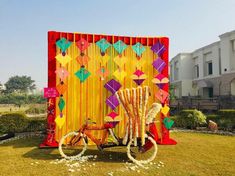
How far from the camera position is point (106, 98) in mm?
8742

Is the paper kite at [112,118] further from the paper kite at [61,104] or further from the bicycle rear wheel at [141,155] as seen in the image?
the paper kite at [61,104]

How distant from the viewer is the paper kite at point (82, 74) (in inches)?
333

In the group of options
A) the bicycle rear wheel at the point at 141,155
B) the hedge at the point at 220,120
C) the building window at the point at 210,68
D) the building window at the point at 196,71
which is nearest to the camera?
the bicycle rear wheel at the point at 141,155

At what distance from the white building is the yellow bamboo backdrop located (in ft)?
83.3

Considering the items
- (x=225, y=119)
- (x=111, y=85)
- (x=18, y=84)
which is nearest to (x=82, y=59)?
(x=111, y=85)

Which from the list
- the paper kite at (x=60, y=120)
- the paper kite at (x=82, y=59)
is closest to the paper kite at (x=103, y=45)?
the paper kite at (x=82, y=59)

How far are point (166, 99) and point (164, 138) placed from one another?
1597 mm

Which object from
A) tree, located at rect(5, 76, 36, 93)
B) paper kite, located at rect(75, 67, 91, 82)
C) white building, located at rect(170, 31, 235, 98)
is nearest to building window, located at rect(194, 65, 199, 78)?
white building, located at rect(170, 31, 235, 98)

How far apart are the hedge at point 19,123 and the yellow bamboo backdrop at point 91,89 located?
441cm

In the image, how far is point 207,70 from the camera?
37.4 metres

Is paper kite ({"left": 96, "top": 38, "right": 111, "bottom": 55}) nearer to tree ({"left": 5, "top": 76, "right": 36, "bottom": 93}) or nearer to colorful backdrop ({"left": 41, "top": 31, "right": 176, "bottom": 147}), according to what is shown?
colorful backdrop ({"left": 41, "top": 31, "right": 176, "bottom": 147})

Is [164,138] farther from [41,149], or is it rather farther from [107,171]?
[41,149]

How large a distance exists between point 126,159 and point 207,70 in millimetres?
34571

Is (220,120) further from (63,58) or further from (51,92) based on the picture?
(51,92)
